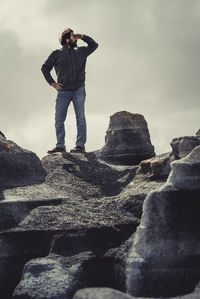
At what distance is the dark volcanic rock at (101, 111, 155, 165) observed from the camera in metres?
7.84

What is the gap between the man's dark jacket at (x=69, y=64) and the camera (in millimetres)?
7285

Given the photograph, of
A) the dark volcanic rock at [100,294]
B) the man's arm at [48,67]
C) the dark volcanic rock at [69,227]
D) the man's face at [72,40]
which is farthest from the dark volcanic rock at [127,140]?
the dark volcanic rock at [100,294]

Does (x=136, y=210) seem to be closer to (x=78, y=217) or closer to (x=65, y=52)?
(x=78, y=217)

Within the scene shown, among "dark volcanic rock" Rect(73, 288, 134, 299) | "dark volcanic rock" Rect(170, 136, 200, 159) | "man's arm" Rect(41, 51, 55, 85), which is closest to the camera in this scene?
"dark volcanic rock" Rect(73, 288, 134, 299)

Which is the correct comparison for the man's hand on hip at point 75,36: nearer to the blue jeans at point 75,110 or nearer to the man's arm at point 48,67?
the man's arm at point 48,67

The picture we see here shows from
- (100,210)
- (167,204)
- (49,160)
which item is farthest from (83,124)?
(167,204)

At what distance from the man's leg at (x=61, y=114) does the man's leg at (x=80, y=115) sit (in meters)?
0.15

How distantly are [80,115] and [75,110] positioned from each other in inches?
5.3

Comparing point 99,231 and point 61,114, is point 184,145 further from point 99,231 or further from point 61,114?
point 61,114

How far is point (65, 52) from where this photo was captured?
7352 mm

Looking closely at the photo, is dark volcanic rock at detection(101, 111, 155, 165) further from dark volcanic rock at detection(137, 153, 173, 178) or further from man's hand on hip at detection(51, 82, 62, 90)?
dark volcanic rock at detection(137, 153, 173, 178)

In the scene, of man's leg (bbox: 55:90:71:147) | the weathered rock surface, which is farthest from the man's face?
the weathered rock surface

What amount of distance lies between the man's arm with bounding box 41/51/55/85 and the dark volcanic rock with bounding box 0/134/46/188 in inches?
66.6

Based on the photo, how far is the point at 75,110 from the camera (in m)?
7.30
